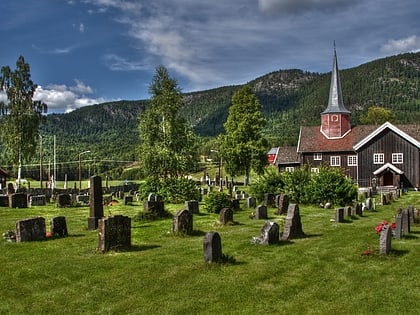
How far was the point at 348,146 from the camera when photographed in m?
57.0

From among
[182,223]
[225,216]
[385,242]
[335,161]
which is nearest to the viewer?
[385,242]

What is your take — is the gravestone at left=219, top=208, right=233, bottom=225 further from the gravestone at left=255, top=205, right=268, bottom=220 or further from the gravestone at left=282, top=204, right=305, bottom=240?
the gravestone at left=282, top=204, right=305, bottom=240

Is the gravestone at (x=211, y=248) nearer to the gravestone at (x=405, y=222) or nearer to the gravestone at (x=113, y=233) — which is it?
the gravestone at (x=113, y=233)

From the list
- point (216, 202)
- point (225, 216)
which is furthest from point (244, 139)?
point (225, 216)

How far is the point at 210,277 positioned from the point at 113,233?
4.47 m

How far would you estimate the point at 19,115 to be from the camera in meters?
50.2

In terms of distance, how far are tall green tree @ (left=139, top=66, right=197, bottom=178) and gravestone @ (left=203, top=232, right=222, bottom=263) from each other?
80.3 ft

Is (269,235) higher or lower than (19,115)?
lower

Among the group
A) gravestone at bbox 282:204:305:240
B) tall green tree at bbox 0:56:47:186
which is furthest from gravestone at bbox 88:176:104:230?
tall green tree at bbox 0:56:47:186

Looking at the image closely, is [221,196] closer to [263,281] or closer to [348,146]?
[263,281]

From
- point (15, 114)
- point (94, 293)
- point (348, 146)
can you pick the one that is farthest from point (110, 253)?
point (348, 146)

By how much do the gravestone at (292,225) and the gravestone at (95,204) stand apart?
8.15 m

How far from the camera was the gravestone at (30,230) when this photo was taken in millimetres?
16578

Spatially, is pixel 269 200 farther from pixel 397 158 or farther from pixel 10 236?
pixel 397 158
